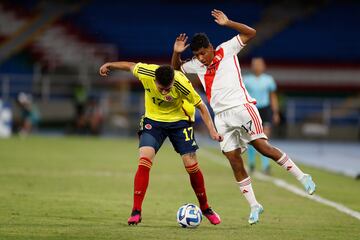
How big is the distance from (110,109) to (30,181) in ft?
60.1

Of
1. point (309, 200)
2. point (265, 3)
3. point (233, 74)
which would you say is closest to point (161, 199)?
point (309, 200)

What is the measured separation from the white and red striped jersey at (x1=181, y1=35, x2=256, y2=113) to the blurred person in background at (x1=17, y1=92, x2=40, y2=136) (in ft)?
65.2

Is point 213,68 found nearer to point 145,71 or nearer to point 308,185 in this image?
point 145,71

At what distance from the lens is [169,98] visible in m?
9.93

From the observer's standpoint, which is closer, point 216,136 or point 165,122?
point 216,136

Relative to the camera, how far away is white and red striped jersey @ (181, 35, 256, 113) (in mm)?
10398

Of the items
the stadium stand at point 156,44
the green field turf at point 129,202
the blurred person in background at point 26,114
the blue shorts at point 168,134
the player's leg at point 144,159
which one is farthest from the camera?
the stadium stand at point 156,44

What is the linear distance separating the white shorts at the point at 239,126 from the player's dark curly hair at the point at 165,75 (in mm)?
1275

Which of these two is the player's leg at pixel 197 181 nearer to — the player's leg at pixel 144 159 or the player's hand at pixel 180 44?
the player's leg at pixel 144 159

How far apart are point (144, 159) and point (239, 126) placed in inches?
50.8

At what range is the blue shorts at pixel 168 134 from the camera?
10102mm

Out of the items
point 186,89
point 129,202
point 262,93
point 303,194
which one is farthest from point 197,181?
point 262,93

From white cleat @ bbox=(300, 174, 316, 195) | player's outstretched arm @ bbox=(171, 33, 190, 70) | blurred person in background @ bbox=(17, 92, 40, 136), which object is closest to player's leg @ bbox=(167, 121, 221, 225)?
player's outstretched arm @ bbox=(171, 33, 190, 70)

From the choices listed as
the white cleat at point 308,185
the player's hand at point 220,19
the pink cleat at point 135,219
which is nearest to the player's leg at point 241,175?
the white cleat at point 308,185
